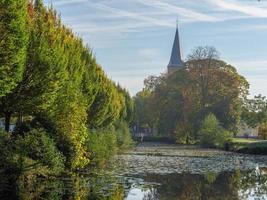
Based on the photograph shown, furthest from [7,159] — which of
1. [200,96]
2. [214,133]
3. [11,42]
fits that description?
[200,96]

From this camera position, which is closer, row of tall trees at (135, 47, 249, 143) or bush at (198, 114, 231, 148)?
bush at (198, 114, 231, 148)

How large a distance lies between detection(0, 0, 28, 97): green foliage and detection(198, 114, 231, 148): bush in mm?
60498

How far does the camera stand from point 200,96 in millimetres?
91625

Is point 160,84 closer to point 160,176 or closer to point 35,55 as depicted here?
point 160,176

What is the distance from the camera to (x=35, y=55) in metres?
26.3

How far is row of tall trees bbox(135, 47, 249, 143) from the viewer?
8875cm

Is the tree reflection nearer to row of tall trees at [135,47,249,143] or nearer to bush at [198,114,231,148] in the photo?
bush at [198,114,231,148]

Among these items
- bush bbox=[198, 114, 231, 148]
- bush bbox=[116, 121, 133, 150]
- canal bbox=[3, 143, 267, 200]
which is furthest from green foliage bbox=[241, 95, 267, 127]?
canal bbox=[3, 143, 267, 200]

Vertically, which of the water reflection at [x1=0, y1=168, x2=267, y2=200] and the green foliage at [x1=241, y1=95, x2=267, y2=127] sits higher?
the green foliage at [x1=241, y1=95, x2=267, y2=127]

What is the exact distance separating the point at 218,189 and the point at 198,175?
749 centimetres

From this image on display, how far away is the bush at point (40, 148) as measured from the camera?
2598 cm

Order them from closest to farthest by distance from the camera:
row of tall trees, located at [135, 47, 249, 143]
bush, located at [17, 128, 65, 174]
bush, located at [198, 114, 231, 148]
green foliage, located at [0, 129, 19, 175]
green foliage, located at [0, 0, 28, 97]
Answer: green foliage, located at [0, 0, 28, 97] → green foliage, located at [0, 129, 19, 175] → bush, located at [17, 128, 65, 174] → bush, located at [198, 114, 231, 148] → row of tall trees, located at [135, 47, 249, 143]

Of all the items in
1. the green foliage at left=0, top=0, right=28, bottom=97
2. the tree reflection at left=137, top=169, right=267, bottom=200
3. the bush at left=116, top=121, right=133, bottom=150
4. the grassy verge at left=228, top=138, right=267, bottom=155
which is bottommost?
the tree reflection at left=137, top=169, right=267, bottom=200

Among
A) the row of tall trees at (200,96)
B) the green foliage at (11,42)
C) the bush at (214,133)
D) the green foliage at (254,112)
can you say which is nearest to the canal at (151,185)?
the green foliage at (11,42)
